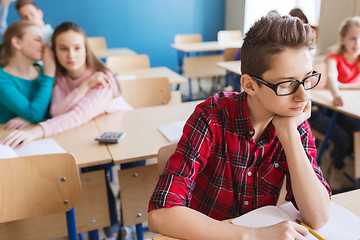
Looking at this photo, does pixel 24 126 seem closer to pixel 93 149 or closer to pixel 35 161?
pixel 93 149

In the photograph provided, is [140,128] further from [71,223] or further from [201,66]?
[201,66]

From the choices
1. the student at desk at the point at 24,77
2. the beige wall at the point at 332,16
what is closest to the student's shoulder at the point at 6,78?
the student at desk at the point at 24,77

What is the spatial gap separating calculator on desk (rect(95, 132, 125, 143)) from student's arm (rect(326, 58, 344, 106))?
1.44 metres

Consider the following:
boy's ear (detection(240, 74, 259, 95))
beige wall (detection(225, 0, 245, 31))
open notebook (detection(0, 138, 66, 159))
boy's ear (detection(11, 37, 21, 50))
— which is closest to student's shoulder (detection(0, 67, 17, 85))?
boy's ear (detection(11, 37, 21, 50))

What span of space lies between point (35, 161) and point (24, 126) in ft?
2.56

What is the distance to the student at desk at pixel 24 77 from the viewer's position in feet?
5.81

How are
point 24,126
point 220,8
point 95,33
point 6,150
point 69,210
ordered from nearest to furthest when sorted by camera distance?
point 69,210 → point 6,150 → point 24,126 → point 95,33 → point 220,8

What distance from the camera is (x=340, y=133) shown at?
2.32m

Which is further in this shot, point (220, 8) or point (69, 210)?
point (220, 8)

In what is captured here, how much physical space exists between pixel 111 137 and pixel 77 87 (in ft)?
1.60

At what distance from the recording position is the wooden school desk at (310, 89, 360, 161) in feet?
6.61

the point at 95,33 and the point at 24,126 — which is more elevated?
the point at 95,33

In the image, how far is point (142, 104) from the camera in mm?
2291

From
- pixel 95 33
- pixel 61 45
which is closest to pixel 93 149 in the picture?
pixel 61 45
